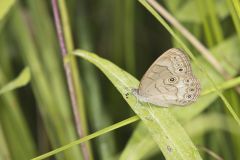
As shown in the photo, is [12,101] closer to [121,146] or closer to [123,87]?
[123,87]

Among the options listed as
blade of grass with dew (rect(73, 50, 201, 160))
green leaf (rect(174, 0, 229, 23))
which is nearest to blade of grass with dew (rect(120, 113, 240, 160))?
blade of grass with dew (rect(73, 50, 201, 160))

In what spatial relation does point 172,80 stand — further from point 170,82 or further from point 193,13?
point 193,13

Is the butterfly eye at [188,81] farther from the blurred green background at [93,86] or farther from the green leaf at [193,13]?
the green leaf at [193,13]

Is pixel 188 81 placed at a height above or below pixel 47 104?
below

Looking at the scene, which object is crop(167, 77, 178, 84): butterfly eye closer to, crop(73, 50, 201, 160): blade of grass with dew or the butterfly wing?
the butterfly wing

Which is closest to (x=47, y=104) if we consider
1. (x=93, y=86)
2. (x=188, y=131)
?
(x=93, y=86)
